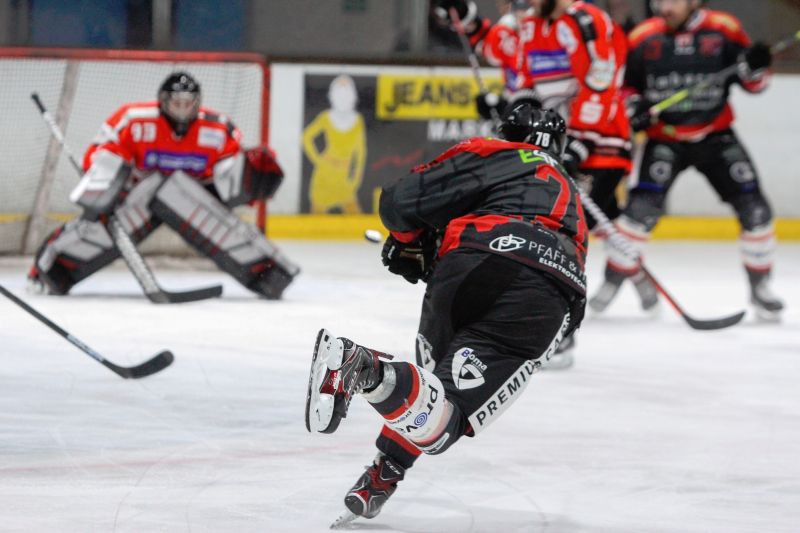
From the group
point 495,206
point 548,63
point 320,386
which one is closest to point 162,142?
point 548,63

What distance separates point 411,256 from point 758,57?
2.83m

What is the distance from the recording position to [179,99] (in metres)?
5.45

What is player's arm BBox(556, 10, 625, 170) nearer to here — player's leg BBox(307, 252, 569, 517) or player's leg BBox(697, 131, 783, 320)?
player's leg BBox(697, 131, 783, 320)

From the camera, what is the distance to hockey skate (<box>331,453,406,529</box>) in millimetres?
2633

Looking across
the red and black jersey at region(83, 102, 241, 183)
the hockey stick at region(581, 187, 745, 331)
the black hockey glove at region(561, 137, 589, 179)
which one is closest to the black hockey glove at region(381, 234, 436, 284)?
the black hockey glove at region(561, 137, 589, 179)

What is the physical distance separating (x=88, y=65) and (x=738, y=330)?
3.08 metres

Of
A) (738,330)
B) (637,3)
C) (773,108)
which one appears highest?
(637,3)

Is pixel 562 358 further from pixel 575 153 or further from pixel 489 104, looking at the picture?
pixel 489 104

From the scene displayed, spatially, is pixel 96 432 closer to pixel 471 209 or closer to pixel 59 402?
pixel 59 402

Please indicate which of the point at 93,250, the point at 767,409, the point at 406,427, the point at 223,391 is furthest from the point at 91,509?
the point at 93,250

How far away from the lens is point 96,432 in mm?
3414

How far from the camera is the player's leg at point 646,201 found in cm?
544

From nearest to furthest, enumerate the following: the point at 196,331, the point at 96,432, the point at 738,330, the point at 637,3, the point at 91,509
A: the point at 91,509 → the point at 96,432 → the point at 196,331 → the point at 738,330 → the point at 637,3

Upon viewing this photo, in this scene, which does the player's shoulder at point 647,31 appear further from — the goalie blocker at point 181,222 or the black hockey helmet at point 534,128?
the black hockey helmet at point 534,128
